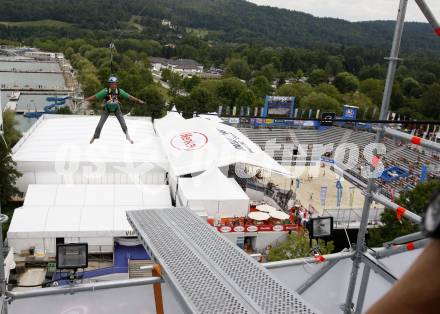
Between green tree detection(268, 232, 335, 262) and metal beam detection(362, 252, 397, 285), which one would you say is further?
green tree detection(268, 232, 335, 262)

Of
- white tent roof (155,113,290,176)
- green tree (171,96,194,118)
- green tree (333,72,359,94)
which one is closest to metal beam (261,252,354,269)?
white tent roof (155,113,290,176)

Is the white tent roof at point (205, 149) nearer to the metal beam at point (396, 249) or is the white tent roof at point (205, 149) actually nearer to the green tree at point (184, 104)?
the metal beam at point (396, 249)

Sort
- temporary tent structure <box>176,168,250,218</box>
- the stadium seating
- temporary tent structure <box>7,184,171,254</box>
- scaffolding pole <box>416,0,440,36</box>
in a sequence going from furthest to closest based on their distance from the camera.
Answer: the stadium seating < temporary tent structure <box>176,168,250,218</box> < temporary tent structure <box>7,184,171,254</box> < scaffolding pole <box>416,0,440,36</box>

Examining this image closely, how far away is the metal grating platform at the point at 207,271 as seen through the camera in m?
1.87

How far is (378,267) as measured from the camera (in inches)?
125

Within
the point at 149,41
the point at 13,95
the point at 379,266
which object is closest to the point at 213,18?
the point at 149,41

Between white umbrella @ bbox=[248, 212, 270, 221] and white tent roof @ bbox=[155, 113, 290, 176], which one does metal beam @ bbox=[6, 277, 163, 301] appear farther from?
white tent roof @ bbox=[155, 113, 290, 176]

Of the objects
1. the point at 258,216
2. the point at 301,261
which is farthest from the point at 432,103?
the point at 301,261

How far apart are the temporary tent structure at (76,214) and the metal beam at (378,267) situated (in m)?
7.97

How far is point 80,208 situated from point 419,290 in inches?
445

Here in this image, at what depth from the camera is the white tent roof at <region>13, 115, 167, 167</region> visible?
13484mm

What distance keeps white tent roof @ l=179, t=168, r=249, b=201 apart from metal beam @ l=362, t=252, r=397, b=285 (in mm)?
8231

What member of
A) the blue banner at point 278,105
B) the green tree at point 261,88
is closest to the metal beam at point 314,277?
the blue banner at point 278,105

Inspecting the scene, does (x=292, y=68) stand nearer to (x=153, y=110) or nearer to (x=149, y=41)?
(x=149, y=41)
